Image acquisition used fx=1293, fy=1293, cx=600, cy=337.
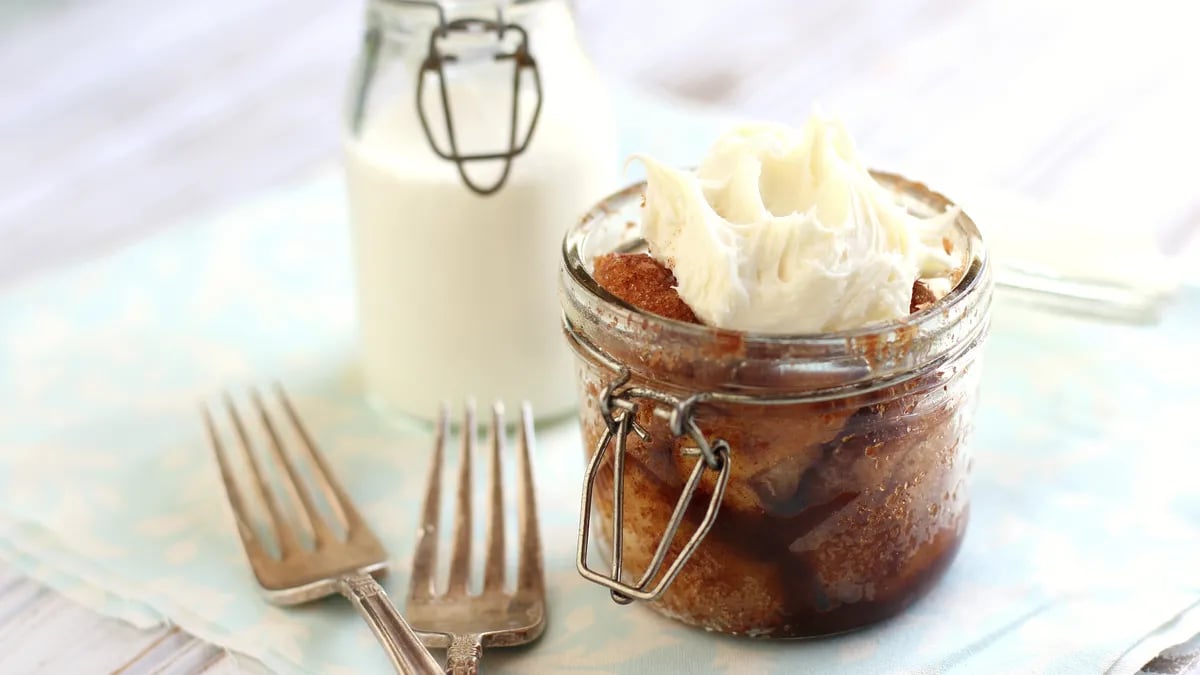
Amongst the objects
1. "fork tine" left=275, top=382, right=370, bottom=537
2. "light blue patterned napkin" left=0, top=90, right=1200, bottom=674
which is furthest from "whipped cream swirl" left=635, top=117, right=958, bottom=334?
"fork tine" left=275, top=382, right=370, bottom=537

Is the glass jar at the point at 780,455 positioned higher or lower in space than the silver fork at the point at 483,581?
higher

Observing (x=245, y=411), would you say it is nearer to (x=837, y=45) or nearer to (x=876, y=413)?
(x=876, y=413)

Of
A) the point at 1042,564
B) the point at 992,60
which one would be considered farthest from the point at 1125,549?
the point at 992,60

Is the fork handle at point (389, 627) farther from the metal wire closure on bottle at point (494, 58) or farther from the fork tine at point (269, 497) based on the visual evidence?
the metal wire closure on bottle at point (494, 58)

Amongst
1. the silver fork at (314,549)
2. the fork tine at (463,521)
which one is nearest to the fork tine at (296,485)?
the silver fork at (314,549)

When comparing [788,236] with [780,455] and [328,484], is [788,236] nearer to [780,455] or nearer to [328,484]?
[780,455]

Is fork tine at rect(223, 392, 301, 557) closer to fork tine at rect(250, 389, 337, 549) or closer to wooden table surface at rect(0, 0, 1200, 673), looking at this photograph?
fork tine at rect(250, 389, 337, 549)

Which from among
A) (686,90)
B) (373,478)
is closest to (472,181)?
(373,478)
